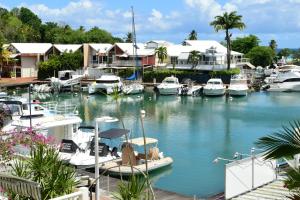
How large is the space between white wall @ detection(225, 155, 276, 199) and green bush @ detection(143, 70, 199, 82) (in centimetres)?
6296

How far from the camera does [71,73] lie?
86.3 meters

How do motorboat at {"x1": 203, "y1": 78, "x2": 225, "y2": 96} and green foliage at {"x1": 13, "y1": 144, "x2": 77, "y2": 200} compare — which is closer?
green foliage at {"x1": 13, "y1": 144, "x2": 77, "y2": 200}

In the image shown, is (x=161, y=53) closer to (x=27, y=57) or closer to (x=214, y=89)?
(x=214, y=89)

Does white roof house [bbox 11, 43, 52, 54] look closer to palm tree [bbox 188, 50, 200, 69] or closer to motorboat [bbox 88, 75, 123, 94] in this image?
motorboat [bbox 88, 75, 123, 94]

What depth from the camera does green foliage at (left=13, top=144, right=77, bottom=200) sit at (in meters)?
11.8

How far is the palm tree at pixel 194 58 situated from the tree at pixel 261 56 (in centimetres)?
2220

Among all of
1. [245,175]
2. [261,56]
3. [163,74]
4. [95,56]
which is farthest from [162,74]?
[245,175]

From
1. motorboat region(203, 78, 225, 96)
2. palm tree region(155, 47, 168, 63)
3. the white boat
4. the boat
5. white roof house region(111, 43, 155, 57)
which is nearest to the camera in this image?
the boat

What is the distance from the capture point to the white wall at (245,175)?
18953mm

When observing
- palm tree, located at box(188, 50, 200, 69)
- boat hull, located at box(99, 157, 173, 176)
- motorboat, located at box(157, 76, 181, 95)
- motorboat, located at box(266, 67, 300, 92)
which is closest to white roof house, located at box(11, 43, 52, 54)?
palm tree, located at box(188, 50, 200, 69)

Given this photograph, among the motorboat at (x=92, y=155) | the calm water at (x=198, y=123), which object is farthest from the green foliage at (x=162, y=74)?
the motorboat at (x=92, y=155)

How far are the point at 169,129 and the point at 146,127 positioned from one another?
265cm

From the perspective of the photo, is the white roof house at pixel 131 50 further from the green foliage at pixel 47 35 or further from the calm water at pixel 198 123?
the green foliage at pixel 47 35

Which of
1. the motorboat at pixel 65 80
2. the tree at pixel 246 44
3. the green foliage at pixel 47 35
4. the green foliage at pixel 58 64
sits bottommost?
the motorboat at pixel 65 80
